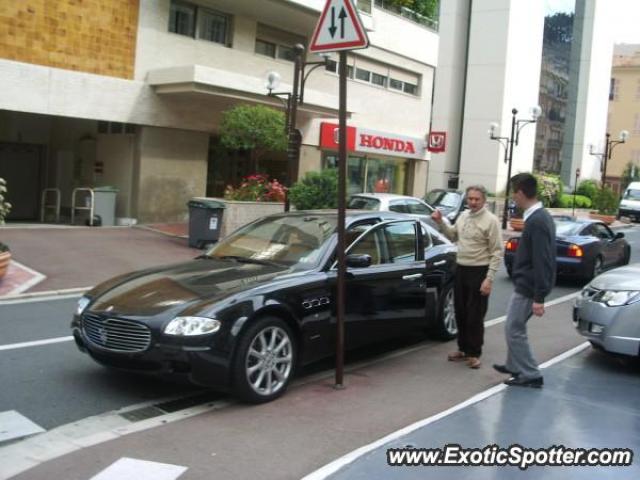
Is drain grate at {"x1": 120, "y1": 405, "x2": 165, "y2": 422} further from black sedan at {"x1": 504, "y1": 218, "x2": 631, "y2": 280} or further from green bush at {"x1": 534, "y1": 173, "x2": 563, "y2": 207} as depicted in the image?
green bush at {"x1": 534, "y1": 173, "x2": 563, "y2": 207}

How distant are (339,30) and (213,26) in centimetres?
1584

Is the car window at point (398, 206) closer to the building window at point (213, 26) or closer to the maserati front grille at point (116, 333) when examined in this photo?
the building window at point (213, 26)

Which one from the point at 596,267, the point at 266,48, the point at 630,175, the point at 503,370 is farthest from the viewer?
the point at 630,175

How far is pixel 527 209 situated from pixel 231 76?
45.7 feet

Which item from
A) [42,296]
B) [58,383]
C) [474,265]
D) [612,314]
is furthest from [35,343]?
[612,314]

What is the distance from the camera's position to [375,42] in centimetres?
2656

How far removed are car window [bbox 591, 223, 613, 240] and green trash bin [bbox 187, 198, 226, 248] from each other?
7.83 meters

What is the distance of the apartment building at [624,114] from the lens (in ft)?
228

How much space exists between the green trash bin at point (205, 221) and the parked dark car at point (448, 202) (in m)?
7.65

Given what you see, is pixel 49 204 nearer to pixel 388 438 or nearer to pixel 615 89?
pixel 388 438

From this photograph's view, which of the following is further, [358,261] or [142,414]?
[358,261]

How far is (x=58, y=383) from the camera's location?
19.2 ft

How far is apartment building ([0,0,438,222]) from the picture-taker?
16.8 meters

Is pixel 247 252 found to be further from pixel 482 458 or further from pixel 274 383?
pixel 482 458
